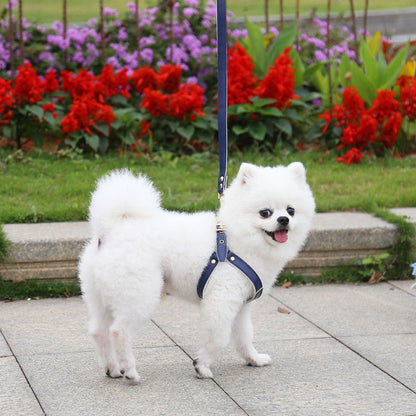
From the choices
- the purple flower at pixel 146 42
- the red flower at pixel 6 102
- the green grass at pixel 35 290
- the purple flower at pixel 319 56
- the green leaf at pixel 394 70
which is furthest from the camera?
the purple flower at pixel 319 56

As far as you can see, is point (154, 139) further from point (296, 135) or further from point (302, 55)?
point (302, 55)

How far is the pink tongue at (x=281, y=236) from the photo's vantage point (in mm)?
3889

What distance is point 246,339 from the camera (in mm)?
4199

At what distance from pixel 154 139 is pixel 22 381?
15.1 feet

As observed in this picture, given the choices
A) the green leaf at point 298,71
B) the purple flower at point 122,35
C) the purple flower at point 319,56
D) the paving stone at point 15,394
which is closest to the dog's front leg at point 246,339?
the paving stone at point 15,394

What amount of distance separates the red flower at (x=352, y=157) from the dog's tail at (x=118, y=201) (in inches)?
172

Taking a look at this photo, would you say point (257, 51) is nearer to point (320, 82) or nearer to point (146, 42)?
point (320, 82)

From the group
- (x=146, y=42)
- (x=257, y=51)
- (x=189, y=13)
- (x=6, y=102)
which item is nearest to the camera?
(x=6, y=102)

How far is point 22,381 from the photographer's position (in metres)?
3.96

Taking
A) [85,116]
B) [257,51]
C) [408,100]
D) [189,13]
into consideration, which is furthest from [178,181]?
[189,13]

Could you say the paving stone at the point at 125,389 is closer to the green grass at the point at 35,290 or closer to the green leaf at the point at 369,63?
the green grass at the point at 35,290

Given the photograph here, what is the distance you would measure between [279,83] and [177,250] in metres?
4.54

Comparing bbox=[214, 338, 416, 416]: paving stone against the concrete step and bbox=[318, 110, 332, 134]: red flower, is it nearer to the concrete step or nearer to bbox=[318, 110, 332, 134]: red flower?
the concrete step

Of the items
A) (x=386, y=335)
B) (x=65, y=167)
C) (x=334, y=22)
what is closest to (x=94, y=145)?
(x=65, y=167)
